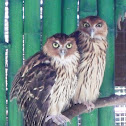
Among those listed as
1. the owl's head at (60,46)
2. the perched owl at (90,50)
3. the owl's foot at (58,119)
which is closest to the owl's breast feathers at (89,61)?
the perched owl at (90,50)

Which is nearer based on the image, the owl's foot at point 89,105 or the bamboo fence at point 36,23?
the owl's foot at point 89,105

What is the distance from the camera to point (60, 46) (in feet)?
7.30

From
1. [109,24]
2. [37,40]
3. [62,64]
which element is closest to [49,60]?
[62,64]

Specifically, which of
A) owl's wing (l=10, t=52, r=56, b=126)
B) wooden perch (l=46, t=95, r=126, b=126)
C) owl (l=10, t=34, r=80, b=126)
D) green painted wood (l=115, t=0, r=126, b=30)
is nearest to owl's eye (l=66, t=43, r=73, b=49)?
owl (l=10, t=34, r=80, b=126)

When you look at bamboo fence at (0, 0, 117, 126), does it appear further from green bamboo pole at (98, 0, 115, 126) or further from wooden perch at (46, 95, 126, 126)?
wooden perch at (46, 95, 126, 126)

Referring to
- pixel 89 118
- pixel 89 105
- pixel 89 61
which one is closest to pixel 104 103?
pixel 89 105

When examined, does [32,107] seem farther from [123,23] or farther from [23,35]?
[123,23]

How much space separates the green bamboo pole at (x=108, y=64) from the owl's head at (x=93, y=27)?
322mm

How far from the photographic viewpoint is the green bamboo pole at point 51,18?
272cm

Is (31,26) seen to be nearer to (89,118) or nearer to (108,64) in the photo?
(108,64)

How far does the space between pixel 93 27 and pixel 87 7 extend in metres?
0.37

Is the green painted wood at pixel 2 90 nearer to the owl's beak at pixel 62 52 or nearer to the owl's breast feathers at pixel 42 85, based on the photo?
the owl's breast feathers at pixel 42 85

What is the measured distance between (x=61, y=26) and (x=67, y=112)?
607 millimetres

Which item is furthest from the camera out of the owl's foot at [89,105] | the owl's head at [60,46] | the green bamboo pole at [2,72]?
the green bamboo pole at [2,72]
